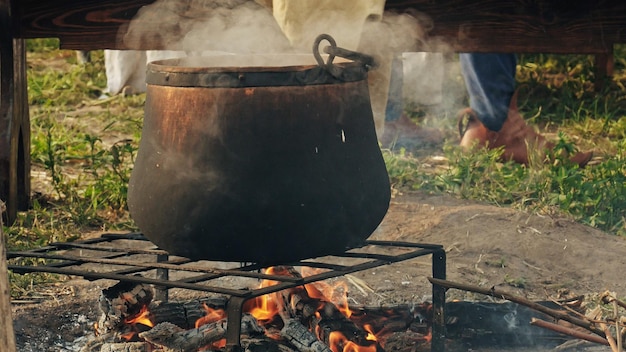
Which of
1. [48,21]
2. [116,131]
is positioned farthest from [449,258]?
[116,131]

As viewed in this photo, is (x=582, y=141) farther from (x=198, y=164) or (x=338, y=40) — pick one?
(x=198, y=164)

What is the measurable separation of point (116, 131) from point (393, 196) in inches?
100

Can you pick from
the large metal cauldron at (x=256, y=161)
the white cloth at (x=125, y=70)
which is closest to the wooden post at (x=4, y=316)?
the large metal cauldron at (x=256, y=161)

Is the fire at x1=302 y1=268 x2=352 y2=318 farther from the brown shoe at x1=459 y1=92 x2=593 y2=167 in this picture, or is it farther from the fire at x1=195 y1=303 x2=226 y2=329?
the brown shoe at x1=459 y1=92 x2=593 y2=167

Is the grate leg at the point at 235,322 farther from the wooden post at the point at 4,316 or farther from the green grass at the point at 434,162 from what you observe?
the green grass at the point at 434,162

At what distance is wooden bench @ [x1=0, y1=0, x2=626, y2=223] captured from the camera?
4.97 metres

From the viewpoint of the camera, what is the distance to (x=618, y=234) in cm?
477

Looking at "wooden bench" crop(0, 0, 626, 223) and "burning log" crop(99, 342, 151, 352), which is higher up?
"wooden bench" crop(0, 0, 626, 223)

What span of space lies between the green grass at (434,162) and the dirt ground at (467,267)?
27 cm

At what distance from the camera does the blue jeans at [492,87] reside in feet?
20.9

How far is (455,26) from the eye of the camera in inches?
197

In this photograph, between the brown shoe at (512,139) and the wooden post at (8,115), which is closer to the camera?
the wooden post at (8,115)

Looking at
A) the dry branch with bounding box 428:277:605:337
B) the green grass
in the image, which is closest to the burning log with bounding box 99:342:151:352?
the dry branch with bounding box 428:277:605:337

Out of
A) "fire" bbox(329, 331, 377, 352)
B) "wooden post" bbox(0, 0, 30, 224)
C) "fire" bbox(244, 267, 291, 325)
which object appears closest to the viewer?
"fire" bbox(329, 331, 377, 352)
